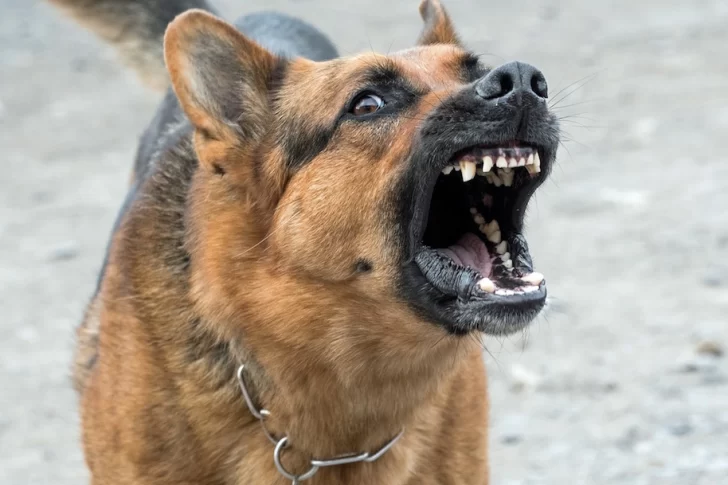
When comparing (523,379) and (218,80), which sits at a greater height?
(218,80)

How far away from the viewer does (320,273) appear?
10.5 ft

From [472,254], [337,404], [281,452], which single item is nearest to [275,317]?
[337,404]

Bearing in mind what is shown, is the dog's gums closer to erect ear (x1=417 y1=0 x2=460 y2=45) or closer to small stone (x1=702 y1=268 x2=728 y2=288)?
erect ear (x1=417 y1=0 x2=460 y2=45)

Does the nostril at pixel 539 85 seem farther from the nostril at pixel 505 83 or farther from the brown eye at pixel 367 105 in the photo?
the brown eye at pixel 367 105

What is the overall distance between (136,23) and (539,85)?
3122mm

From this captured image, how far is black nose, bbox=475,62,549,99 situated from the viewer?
2904mm

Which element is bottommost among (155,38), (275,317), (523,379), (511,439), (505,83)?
(511,439)

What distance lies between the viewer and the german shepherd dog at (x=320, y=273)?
3.01 metres

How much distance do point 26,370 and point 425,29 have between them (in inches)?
130

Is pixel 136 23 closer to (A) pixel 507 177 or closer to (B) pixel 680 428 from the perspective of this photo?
(A) pixel 507 177

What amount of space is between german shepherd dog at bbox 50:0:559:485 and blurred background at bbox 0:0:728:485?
0.39 meters

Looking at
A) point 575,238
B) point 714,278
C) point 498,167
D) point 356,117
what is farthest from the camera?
point 575,238

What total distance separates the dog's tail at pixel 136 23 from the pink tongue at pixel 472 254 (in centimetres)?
282

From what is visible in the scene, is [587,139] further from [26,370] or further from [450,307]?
[450,307]
